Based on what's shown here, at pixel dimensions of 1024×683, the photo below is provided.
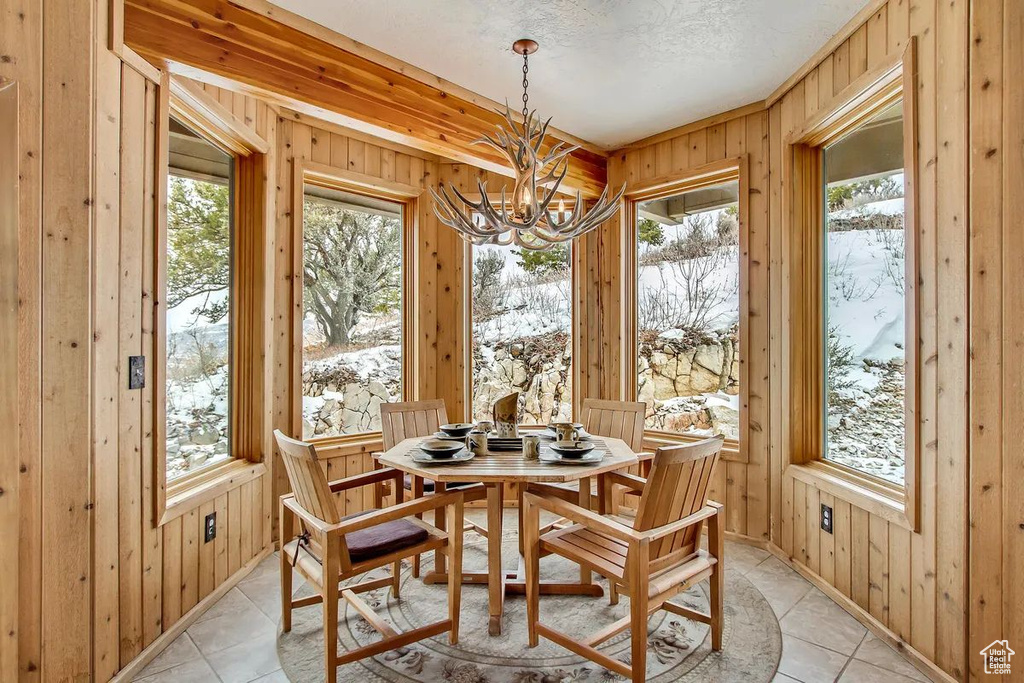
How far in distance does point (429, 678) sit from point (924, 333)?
2373 millimetres

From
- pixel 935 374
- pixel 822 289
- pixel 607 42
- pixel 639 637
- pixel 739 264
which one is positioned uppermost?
pixel 607 42

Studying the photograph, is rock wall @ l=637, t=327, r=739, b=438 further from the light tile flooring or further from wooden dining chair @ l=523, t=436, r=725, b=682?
wooden dining chair @ l=523, t=436, r=725, b=682

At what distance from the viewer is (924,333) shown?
1961 millimetres

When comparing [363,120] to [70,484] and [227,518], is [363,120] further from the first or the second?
[227,518]

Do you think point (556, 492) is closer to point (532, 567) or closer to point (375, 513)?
point (532, 567)

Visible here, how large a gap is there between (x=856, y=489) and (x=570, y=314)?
2.23m

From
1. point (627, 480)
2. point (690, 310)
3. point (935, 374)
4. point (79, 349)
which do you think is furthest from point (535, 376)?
point (79, 349)

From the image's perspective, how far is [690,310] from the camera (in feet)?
11.7

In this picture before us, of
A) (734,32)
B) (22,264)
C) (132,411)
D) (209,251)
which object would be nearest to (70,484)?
(132,411)

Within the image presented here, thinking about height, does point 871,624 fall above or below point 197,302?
below

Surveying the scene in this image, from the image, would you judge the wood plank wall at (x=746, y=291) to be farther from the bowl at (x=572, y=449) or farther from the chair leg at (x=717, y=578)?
the bowl at (x=572, y=449)

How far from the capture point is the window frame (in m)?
3.88

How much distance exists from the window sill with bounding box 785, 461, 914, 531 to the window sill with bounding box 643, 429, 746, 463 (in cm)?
37

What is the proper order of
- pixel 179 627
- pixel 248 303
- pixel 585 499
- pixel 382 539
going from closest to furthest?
pixel 382 539 < pixel 179 627 < pixel 585 499 < pixel 248 303
